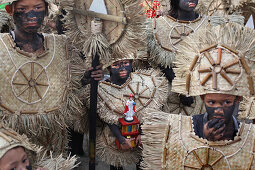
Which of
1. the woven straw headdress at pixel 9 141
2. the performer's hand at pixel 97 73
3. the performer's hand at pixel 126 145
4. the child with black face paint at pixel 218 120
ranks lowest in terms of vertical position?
the performer's hand at pixel 126 145

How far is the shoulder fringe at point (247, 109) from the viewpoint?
3661 millimetres

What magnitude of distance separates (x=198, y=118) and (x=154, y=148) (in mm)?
432

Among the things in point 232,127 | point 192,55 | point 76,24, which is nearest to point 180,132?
point 232,127

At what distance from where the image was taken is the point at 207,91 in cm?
226

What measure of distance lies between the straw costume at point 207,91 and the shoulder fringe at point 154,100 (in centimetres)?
72

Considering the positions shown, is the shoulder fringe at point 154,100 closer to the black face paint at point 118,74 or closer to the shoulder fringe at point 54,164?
the black face paint at point 118,74

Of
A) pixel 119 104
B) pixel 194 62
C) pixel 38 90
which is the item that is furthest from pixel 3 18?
pixel 194 62

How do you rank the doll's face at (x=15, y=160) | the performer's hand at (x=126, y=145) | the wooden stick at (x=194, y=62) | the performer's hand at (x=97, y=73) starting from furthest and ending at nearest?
1. the performer's hand at (x=126, y=145)
2. the performer's hand at (x=97, y=73)
3. the wooden stick at (x=194, y=62)
4. the doll's face at (x=15, y=160)

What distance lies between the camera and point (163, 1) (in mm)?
6648

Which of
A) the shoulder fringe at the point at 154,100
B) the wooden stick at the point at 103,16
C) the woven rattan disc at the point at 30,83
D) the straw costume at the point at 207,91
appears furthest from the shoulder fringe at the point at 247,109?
the woven rattan disc at the point at 30,83

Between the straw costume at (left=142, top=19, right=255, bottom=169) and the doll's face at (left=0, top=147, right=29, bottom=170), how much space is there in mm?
956

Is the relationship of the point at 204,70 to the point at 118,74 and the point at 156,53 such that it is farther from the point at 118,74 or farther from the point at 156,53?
the point at 156,53

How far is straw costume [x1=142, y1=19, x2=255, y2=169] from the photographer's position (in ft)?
7.39

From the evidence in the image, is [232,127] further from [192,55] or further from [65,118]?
[65,118]
